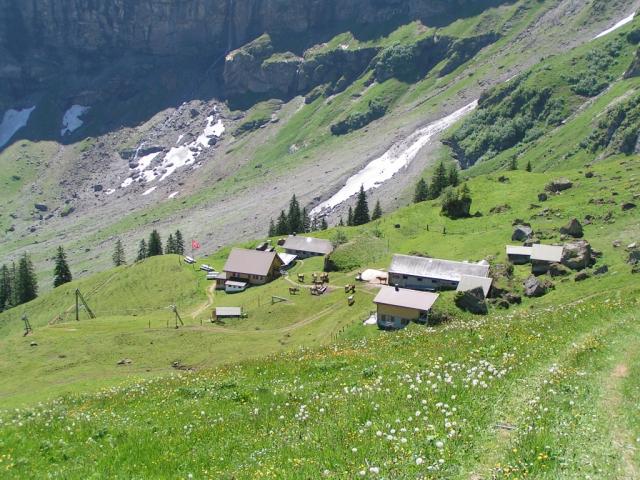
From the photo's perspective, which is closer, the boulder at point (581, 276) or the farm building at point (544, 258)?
the boulder at point (581, 276)

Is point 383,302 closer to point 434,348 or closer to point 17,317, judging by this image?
point 434,348

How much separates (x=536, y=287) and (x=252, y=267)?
62190mm

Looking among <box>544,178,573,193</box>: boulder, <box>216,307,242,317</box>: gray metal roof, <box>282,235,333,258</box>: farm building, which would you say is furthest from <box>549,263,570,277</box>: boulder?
<box>282,235,333,258</box>: farm building

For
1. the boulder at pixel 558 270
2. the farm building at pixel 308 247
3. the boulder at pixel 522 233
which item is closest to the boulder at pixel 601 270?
the boulder at pixel 558 270

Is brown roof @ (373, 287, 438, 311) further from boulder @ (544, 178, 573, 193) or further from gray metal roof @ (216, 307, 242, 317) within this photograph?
boulder @ (544, 178, 573, 193)

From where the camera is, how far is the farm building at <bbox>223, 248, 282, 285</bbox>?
4631 inches

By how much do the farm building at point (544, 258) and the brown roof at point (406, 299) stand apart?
1882cm

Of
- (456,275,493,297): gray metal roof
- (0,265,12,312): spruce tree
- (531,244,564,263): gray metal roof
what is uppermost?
(456,275,493,297): gray metal roof

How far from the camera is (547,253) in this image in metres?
84.1

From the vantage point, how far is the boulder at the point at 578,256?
7888 centimetres

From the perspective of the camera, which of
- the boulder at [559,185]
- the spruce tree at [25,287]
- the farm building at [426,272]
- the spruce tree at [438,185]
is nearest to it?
the farm building at [426,272]

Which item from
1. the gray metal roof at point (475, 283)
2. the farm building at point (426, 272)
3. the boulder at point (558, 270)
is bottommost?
the farm building at point (426, 272)

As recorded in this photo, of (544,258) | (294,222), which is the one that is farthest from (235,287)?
(544,258)

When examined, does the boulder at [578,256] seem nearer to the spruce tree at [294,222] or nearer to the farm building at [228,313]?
the farm building at [228,313]
